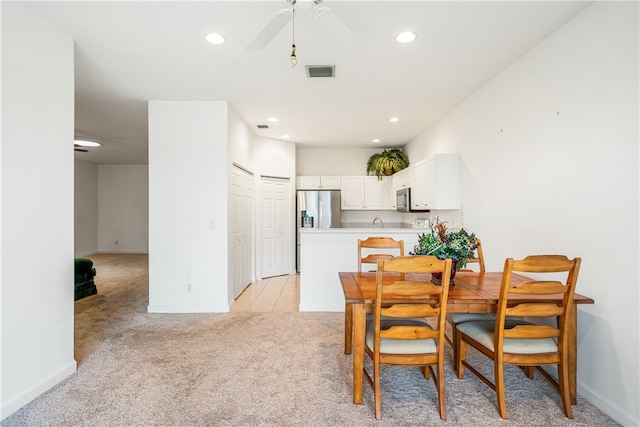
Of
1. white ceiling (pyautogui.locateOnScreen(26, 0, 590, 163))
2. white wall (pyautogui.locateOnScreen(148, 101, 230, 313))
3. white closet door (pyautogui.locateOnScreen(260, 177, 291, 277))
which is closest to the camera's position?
white ceiling (pyautogui.locateOnScreen(26, 0, 590, 163))

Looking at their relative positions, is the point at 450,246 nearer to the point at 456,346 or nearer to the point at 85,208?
the point at 456,346

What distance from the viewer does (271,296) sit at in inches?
180

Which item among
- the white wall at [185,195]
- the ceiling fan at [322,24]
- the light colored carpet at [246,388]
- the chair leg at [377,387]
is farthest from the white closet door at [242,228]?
the chair leg at [377,387]

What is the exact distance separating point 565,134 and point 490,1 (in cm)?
105

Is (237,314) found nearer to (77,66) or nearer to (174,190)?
(174,190)

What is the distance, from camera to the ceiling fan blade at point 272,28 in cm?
169

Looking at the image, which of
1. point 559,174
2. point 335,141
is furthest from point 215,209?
point 559,174

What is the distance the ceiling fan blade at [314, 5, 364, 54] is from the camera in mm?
1634

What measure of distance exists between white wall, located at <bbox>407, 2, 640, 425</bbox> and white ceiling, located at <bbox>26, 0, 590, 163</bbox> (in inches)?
10.5

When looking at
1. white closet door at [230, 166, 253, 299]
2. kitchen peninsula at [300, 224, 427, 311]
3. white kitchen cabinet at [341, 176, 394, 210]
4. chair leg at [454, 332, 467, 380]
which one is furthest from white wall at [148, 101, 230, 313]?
white kitchen cabinet at [341, 176, 394, 210]

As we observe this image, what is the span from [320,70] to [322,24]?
3.98 feet

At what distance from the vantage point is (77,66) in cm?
288

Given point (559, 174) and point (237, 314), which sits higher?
point (559, 174)

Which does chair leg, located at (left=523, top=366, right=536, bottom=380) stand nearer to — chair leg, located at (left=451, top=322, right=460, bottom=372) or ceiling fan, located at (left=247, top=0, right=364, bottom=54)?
chair leg, located at (left=451, top=322, right=460, bottom=372)
